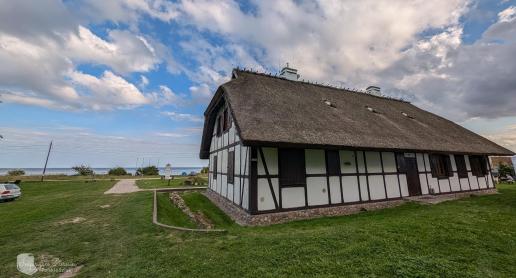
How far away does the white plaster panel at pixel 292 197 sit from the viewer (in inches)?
335

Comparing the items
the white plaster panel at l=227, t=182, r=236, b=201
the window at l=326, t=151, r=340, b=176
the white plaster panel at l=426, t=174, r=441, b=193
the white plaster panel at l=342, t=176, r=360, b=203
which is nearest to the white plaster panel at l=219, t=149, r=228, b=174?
the white plaster panel at l=227, t=182, r=236, b=201

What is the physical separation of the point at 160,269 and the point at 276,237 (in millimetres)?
2755

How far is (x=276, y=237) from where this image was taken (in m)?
5.77

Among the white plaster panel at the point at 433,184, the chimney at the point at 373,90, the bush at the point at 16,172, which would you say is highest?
the chimney at the point at 373,90

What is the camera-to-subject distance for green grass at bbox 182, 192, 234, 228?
923 cm

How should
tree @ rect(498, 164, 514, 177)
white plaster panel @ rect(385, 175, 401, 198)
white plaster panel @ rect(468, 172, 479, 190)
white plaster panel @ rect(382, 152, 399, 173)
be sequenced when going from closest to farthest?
white plaster panel @ rect(385, 175, 401, 198)
white plaster panel @ rect(382, 152, 399, 173)
white plaster panel @ rect(468, 172, 479, 190)
tree @ rect(498, 164, 514, 177)

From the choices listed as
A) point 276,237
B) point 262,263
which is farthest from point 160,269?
point 276,237

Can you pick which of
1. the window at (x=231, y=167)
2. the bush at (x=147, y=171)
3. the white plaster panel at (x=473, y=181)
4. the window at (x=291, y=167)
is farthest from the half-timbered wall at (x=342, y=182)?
the bush at (x=147, y=171)

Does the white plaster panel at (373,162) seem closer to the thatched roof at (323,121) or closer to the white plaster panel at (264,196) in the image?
the thatched roof at (323,121)

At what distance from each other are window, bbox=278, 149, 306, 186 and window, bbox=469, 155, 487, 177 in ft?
41.9

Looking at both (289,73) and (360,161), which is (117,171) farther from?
(360,161)

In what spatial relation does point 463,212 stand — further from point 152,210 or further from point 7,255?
point 7,255

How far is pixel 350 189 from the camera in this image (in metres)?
9.77

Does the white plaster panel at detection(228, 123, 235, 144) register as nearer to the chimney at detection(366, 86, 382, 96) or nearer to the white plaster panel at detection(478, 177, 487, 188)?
the chimney at detection(366, 86, 382, 96)
